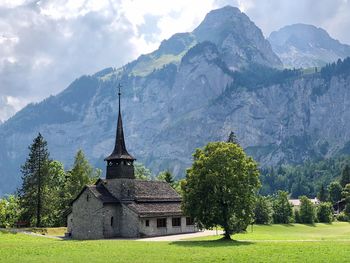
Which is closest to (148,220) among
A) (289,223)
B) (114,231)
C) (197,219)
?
(114,231)

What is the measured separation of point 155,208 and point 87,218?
10.1m

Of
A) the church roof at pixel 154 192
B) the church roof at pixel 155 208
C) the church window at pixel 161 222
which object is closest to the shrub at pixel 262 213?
the church roof at pixel 154 192

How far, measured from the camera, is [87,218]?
72.6 meters

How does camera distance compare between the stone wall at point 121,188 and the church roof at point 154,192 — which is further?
the church roof at point 154,192

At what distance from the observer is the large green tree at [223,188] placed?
180ft

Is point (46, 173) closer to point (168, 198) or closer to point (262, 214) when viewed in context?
point (168, 198)

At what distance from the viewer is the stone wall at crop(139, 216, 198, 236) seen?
70.3 meters

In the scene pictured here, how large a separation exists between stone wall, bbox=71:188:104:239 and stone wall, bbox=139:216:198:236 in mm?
5898

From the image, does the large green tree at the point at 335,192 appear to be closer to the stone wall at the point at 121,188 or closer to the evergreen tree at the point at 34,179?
the stone wall at the point at 121,188

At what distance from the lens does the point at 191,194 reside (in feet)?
186

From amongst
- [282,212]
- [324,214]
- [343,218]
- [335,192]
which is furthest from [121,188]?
[335,192]

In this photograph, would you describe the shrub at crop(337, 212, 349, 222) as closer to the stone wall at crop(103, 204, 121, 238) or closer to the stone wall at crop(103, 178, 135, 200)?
the stone wall at crop(103, 178, 135, 200)

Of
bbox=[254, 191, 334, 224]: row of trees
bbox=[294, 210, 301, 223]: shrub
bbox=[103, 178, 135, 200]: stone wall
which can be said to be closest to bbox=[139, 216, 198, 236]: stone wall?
bbox=[103, 178, 135, 200]: stone wall

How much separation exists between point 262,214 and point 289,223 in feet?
40.1
